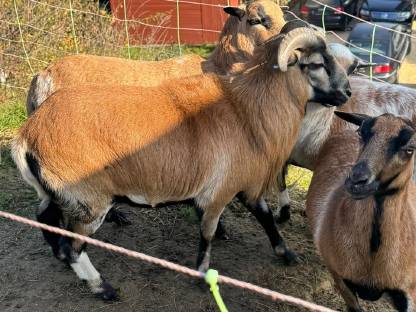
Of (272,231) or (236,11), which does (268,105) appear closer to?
(272,231)

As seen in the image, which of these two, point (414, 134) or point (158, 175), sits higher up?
point (414, 134)

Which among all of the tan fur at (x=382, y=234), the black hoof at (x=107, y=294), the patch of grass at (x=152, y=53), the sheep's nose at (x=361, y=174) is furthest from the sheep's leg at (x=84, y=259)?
the patch of grass at (x=152, y=53)

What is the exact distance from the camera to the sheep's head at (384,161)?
2934 mm

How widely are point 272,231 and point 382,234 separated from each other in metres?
1.58

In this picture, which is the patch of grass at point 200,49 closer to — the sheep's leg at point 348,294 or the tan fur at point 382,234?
the tan fur at point 382,234

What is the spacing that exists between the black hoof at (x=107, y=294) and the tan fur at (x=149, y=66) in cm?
176

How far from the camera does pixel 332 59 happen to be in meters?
4.01

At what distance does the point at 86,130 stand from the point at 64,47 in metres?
6.05

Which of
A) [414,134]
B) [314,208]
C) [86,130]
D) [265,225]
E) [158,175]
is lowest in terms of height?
[265,225]

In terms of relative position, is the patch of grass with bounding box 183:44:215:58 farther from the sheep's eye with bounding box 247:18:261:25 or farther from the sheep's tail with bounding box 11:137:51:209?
the sheep's tail with bounding box 11:137:51:209

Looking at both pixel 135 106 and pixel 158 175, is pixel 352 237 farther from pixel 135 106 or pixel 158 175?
pixel 135 106

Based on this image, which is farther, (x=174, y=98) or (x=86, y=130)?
(x=174, y=98)

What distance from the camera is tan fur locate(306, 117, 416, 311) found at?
10.0ft

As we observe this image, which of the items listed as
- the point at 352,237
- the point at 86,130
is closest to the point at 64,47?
the point at 86,130
